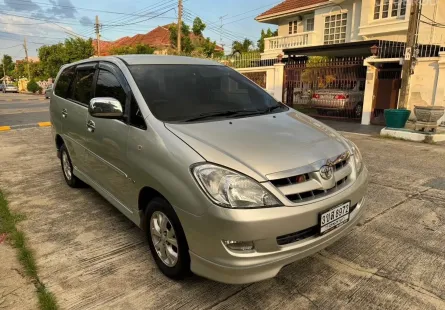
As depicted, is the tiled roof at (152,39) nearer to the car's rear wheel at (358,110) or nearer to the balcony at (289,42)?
the balcony at (289,42)

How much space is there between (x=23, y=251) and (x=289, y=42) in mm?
19886

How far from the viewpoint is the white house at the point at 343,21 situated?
591 inches

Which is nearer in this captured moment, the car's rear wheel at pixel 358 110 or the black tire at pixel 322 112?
the car's rear wheel at pixel 358 110

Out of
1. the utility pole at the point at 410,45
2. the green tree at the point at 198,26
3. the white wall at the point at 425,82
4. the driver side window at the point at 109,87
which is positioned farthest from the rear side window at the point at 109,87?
the green tree at the point at 198,26

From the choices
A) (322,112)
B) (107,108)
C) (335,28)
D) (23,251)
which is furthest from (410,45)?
(335,28)

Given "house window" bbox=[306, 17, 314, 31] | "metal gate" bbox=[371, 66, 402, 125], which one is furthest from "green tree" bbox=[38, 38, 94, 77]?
"metal gate" bbox=[371, 66, 402, 125]

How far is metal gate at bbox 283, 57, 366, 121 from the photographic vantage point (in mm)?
12078

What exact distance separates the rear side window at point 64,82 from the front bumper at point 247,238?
3148mm

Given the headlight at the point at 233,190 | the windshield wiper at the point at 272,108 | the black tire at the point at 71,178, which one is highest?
the windshield wiper at the point at 272,108

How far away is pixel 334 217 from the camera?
2412 mm

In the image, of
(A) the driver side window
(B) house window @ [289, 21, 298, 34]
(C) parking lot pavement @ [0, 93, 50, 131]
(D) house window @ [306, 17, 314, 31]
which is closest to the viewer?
(A) the driver side window

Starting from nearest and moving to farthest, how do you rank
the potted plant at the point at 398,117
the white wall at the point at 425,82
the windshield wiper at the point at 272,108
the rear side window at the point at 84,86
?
the windshield wiper at the point at 272,108 → the rear side window at the point at 84,86 → the potted plant at the point at 398,117 → the white wall at the point at 425,82

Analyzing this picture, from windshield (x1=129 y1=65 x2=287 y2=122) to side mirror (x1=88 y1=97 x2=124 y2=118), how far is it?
0.25 metres

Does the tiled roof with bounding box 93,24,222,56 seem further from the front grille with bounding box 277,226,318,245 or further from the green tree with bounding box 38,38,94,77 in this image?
the front grille with bounding box 277,226,318,245
